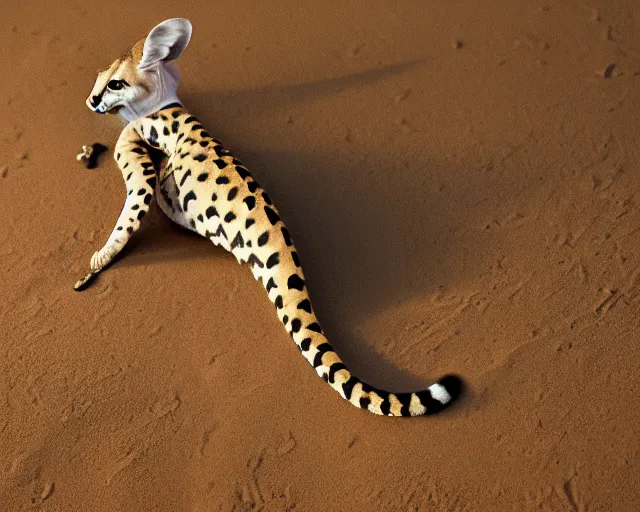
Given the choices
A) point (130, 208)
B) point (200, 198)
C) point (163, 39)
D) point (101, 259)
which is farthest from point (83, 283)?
point (163, 39)

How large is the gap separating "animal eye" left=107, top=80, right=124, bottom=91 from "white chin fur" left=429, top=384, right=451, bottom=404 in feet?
7.65

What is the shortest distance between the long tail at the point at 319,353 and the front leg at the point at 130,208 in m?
0.69

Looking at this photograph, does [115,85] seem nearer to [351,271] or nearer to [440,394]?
[351,271]

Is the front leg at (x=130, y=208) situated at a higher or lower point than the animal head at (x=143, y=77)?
lower

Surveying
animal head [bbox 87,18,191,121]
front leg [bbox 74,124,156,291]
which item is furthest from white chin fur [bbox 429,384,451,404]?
animal head [bbox 87,18,191,121]

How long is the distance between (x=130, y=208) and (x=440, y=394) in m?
1.80

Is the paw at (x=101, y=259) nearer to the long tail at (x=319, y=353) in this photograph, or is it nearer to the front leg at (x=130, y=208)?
the front leg at (x=130, y=208)

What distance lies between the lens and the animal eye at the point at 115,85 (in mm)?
4387

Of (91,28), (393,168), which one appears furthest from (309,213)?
(91,28)

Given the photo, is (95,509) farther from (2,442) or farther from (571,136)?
(571,136)

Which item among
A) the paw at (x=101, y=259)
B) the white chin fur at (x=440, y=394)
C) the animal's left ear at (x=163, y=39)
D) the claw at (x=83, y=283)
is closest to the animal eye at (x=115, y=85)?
the animal's left ear at (x=163, y=39)

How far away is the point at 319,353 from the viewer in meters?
3.58

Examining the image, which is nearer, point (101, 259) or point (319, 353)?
point (319, 353)

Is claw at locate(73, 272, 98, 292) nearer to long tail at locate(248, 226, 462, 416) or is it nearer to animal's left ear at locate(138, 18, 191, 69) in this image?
long tail at locate(248, 226, 462, 416)
